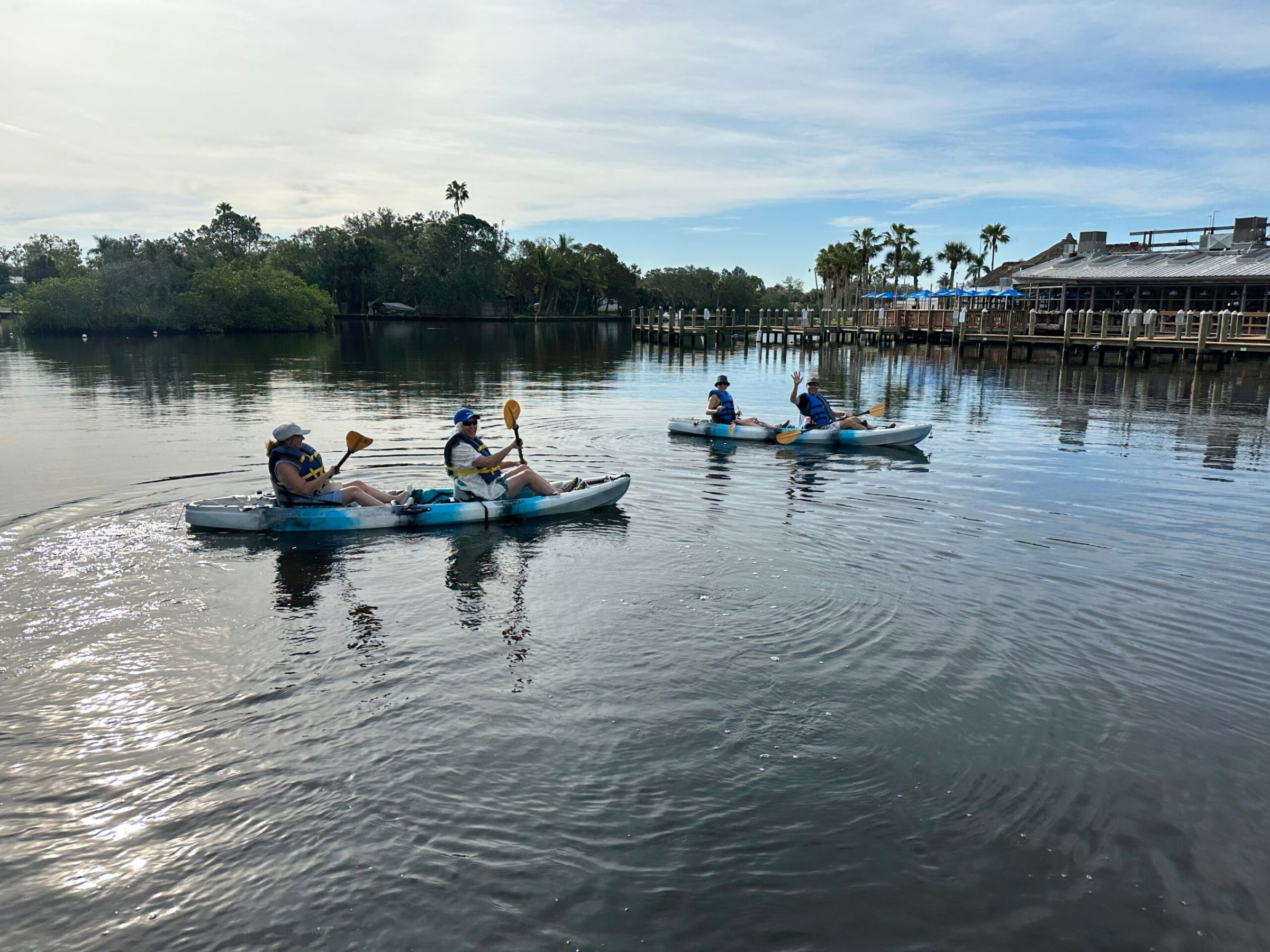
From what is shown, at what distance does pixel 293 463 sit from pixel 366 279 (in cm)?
9447

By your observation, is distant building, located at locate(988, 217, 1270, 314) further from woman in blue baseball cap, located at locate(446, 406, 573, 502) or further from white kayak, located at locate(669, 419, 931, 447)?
woman in blue baseball cap, located at locate(446, 406, 573, 502)

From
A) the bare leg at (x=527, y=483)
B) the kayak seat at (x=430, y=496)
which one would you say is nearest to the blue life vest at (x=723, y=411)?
the bare leg at (x=527, y=483)

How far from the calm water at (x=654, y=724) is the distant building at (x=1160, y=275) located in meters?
34.9

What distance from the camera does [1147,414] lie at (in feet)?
73.6

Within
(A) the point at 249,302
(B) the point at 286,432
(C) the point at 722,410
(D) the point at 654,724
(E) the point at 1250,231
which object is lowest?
(D) the point at 654,724

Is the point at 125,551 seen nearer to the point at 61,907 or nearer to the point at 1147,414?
the point at 61,907

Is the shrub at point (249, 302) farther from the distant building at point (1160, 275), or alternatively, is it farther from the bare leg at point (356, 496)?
the bare leg at point (356, 496)

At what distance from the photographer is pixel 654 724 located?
20.2 feet

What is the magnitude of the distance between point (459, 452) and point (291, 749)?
621 centimetres

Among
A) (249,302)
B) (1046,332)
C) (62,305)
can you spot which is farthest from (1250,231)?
(62,305)

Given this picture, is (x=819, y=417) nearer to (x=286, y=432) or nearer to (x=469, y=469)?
(x=469, y=469)

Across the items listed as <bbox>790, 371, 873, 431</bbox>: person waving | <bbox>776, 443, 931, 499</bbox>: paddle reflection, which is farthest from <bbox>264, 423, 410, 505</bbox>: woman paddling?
<bbox>790, 371, 873, 431</bbox>: person waving

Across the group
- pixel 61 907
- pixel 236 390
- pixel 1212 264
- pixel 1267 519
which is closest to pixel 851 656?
pixel 61 907

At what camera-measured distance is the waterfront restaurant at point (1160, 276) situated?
136 feet
